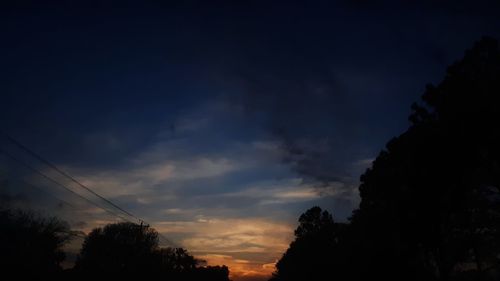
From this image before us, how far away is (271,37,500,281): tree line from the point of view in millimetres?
25984

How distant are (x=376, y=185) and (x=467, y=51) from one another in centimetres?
1439

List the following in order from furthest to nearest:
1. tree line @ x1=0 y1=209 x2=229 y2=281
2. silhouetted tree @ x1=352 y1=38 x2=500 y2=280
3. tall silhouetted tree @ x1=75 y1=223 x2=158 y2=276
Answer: tall silhouetted tree @ x1=75 y1=223 x2=158 y2=276, tree line @ x1=0 y1=209 x2=229 y2=281, silhouetted tree @ x1=352 y1=38 x2=500 y2=280

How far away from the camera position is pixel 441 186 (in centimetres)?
3019

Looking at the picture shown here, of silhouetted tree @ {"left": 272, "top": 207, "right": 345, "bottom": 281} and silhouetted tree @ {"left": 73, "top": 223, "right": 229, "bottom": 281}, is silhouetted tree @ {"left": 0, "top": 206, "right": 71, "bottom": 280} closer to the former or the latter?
silhouetted tree @ {"left": 73, "top": 223, "right": 229, "bottom": 281}

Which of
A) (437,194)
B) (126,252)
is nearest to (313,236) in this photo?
(126,252)

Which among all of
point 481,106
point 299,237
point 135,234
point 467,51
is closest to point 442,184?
point 481,106

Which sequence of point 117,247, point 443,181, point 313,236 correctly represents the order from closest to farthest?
1. point 443,181
2. point 313,236
3. point 117,247

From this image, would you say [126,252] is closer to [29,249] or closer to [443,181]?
[29,249]

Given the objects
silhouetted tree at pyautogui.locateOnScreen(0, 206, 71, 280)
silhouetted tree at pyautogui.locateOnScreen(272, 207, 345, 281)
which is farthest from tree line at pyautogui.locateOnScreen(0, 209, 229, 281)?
silhouetted tree at pyautogui.locateOnScreen(272, 207, 345, 281)

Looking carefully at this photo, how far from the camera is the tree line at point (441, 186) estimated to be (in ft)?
85.3

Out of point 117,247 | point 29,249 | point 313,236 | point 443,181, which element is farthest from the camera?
point 117,247

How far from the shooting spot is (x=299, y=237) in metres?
96.2

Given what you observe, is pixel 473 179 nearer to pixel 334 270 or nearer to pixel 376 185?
pixel 376 185

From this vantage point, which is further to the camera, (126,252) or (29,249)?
(126,252)
